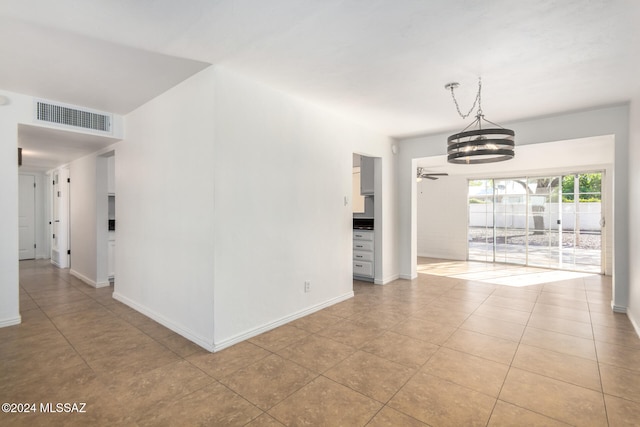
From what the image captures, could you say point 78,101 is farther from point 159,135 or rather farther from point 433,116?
point 433,116

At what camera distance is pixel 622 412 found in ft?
6.31

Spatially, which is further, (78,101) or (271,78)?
(78,101)

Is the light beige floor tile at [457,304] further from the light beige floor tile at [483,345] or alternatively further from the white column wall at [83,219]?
the white column wall at [83,219]

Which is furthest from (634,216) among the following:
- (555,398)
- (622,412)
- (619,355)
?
(555,398)

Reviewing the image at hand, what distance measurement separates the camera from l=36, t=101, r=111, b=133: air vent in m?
3.46

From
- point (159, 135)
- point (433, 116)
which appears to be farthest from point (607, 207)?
point (159, 135)

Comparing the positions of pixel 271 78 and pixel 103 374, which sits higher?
pixel 271 78

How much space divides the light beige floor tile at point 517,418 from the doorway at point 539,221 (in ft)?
20.3

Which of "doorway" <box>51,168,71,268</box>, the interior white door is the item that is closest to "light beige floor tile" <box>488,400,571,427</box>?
"doorway" <box>51,168,71,268</box>

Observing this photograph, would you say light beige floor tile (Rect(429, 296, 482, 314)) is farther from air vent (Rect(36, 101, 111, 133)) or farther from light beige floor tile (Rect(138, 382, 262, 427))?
air vent (Rect(36, 101, 111, 133))

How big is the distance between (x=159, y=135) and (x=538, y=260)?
8.07 meters

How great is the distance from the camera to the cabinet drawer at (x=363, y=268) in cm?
536

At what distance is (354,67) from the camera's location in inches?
110

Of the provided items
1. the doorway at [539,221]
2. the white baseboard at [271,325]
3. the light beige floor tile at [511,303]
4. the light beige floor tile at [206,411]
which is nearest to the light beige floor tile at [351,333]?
the white baseboard at [271,325]
